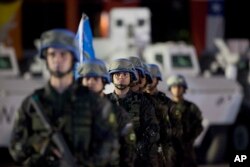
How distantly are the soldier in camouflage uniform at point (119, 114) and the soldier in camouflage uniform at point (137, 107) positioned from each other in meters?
1.03

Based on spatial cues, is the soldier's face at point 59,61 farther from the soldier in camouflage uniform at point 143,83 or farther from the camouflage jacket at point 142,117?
the soldier in camouflage uniform at point 143,83

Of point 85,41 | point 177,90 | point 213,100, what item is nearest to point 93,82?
point 85,41

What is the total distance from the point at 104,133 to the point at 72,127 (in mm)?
213

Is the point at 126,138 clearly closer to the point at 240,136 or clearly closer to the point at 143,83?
the point at 143,83

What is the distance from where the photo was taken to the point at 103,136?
5824mm

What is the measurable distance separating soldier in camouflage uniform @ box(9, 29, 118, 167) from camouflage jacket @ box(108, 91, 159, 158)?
2.44 metres

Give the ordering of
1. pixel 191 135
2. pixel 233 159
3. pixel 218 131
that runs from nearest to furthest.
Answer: pixel 233 159
pixel 191 135
pixel 218 131

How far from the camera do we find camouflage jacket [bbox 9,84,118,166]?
5.73 metres

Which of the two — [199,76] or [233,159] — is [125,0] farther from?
[233,159]

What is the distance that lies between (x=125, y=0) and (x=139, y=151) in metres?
15.2

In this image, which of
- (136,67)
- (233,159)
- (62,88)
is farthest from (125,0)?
(62,88)

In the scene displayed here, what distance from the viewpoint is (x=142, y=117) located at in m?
8.52

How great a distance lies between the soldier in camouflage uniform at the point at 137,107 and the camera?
8.09 m

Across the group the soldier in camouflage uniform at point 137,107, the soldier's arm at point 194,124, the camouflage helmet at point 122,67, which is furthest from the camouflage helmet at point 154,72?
the camouflage helmet at point 122,67
